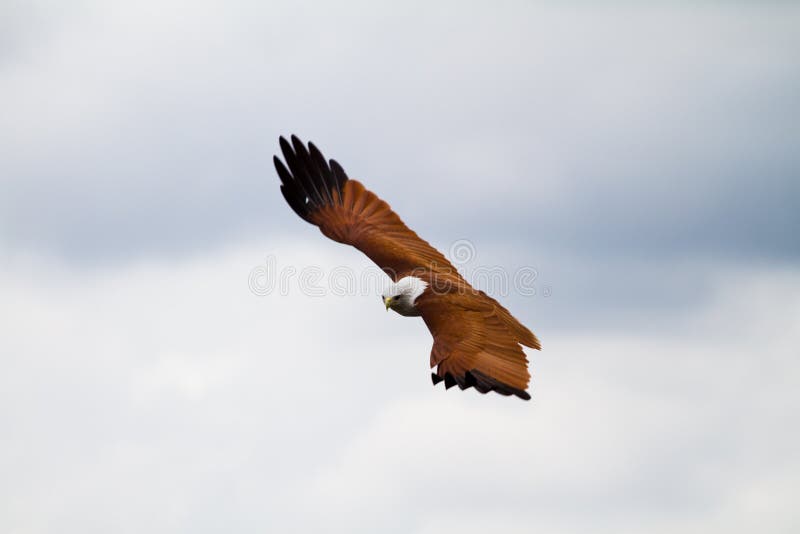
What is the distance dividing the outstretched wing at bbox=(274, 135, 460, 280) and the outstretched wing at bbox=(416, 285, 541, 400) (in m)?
2.91

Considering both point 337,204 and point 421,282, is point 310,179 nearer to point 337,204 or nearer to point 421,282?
point 337,204

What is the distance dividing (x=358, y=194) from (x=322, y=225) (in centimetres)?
97

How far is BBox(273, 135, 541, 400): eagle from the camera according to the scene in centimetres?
1916

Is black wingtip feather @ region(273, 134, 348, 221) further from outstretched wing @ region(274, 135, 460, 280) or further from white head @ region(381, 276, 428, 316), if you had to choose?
white head @ region(381, 276, 428, 316)

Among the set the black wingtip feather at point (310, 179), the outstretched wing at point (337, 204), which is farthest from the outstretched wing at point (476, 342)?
the black wingtip feather at point (310, 179)

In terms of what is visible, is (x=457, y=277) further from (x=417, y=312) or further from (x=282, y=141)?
(x=282, y=141)

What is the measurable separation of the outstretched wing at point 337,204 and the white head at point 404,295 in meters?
2.34

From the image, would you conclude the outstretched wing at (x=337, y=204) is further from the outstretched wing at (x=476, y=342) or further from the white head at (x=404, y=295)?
the outstretched wing at (x=476, y=342)

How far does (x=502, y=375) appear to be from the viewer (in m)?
18.9

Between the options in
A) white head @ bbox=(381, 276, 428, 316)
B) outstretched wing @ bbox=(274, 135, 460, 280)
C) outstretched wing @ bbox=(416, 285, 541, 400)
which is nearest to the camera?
outstretched wing @ bbox=(416, 285, 541, 400)

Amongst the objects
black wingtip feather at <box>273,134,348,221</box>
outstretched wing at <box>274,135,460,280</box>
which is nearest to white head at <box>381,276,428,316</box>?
outstretched wing at <box>274,135,460,280</box>

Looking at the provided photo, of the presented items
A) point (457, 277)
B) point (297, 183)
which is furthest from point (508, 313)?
point (297, 183)

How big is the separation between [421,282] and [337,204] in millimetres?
4108

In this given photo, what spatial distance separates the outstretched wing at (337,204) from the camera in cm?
2416
